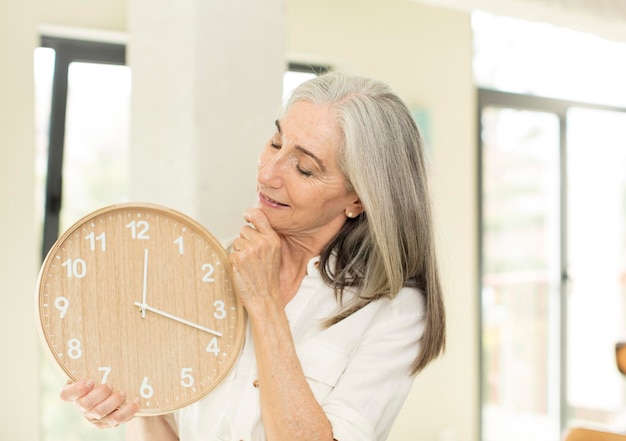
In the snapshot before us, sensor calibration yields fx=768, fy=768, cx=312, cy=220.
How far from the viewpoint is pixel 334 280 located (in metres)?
1.54

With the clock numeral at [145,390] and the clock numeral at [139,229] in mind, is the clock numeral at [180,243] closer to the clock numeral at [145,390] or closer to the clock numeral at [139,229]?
the clock numeral at [139,229]

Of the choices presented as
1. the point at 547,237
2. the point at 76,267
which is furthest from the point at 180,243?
the point at 547,237

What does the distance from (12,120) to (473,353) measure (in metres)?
2.89

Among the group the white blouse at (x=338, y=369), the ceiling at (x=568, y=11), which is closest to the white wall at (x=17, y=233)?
the ceiling at (x=568, y=11)

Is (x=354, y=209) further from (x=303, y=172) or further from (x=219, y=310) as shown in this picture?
(x=219, y=310)

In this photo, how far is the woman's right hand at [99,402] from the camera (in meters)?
1.24

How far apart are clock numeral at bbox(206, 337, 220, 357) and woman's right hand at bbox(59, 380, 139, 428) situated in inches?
6.3

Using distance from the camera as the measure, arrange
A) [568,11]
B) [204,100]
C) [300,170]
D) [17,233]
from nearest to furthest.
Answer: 1. [300,170]
2. [204,100]
3. [17,233]
4. [568,11]

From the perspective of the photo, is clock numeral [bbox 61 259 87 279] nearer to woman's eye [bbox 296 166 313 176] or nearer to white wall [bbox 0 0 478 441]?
woman's eye [bbox 296 166 313 176]

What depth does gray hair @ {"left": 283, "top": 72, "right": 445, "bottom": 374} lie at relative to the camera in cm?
144

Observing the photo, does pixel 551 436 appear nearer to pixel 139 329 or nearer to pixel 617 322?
pixel 617 322

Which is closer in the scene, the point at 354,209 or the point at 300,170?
the point at 300,170

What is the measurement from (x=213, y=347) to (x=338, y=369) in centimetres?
25

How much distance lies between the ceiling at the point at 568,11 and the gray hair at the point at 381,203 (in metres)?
1.86
